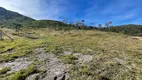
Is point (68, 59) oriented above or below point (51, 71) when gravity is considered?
above

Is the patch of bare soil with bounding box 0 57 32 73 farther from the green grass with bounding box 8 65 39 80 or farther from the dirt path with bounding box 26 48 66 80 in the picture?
the dirt path with bounding box 26 48 66 80

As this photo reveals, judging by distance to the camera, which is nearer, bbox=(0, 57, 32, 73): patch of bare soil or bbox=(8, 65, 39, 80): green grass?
bbox=(8, 65, 39, 80): green grass

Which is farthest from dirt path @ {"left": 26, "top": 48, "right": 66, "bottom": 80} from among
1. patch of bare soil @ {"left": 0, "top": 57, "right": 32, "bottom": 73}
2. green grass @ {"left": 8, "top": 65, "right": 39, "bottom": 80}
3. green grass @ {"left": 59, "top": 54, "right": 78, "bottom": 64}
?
patch of bare soil @ {"left": 0, "top": 57, "right": 32, "bottom": 73}

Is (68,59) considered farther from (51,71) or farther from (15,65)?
(15,65)

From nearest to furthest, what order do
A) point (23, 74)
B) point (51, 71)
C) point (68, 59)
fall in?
1. point (23, 74)
2. point (51, 71)
3. point (68, 59)

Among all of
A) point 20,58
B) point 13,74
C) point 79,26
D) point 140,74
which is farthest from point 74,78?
point 79,26

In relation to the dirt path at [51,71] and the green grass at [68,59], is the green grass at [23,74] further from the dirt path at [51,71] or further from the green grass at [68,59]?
the green grass at [68,59]

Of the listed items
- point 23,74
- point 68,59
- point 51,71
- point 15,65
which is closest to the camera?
point 23,74

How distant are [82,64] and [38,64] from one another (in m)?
2.28

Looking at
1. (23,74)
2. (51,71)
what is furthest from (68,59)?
(23,74)

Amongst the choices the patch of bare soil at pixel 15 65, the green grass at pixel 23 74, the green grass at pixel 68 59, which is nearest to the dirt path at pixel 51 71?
the green grass at pixel 23 74

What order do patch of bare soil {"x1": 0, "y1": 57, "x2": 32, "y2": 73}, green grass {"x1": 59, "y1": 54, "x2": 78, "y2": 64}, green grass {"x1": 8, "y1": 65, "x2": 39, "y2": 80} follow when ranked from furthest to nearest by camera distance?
1. green grass {"x1": 59, "y1": 54, "x2": 78, "y2": 64}
2. patch of bare soil {"x1": 0, "y1": 57, "x2": 32, "y2": 73}
3. green grass {"x1": 8, "y1": 65, "x2": 39, "y2": 80}

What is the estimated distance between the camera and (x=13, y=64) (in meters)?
6.74

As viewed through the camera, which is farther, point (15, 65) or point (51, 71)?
point (15, 65)
